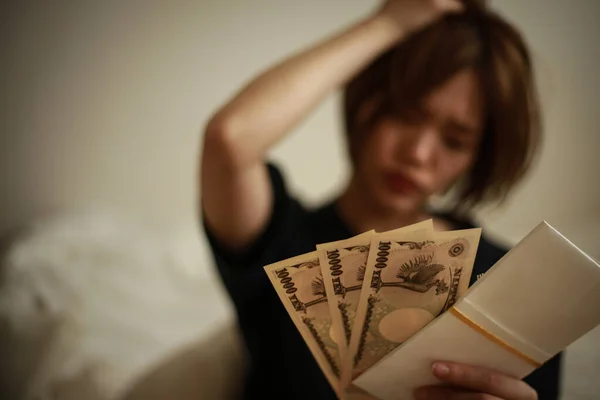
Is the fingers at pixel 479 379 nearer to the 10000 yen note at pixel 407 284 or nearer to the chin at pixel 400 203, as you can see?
the 10000 yen note at pixel 407 284

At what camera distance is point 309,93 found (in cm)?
44

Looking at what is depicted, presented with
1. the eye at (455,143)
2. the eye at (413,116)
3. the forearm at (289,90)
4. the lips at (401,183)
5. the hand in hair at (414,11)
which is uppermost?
the hand in hair at (414,11)

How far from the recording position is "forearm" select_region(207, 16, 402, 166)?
39cm

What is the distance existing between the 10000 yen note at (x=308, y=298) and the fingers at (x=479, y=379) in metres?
0.09

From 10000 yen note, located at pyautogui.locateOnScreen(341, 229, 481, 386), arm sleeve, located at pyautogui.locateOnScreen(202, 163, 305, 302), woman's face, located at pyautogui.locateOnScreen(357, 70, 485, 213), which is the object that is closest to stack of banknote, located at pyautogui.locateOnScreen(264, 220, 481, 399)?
10000 yen note, located at pyautogui.locateOnScreen(341, 229, 481, 386)

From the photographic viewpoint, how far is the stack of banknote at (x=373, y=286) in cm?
26

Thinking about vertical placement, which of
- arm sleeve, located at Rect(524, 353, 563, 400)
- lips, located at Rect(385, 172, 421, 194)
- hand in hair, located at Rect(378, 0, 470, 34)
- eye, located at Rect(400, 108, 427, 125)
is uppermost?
hand in hair, located at Rect(378, 0, 470, 34)

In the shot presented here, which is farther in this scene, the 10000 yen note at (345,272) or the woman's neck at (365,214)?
the woman's neck at (365,214)

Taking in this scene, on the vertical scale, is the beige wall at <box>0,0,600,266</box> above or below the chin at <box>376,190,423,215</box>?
above

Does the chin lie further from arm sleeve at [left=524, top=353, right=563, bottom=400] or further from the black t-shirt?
arm sleeve at [left=524, top=353, right=563, bottom=400]

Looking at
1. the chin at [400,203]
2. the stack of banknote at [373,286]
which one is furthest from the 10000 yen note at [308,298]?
the chin at [400,203]

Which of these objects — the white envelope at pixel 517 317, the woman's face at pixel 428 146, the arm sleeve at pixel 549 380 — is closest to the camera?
the white envelope at pixel 517 317

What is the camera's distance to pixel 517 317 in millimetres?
255

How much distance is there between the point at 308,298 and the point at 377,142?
0.35 meters
